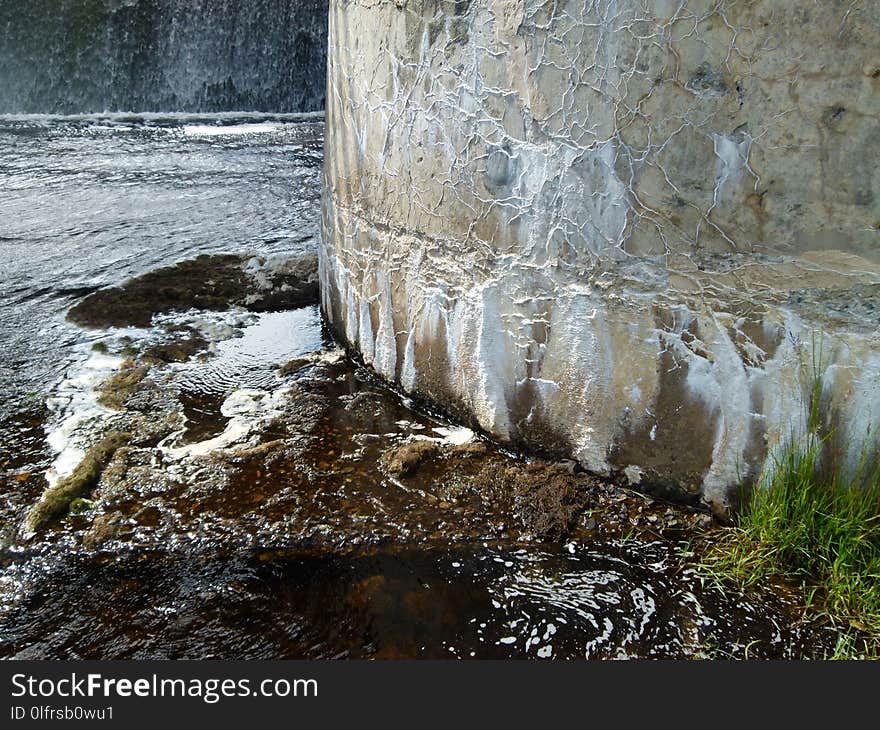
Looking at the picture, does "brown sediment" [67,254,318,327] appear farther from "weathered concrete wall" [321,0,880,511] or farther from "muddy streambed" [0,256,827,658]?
"weathered concrete wall" [321,0,880,511]

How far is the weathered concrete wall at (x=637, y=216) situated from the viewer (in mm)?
2260

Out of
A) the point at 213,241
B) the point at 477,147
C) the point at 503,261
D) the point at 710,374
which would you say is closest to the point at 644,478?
the point at 710,374

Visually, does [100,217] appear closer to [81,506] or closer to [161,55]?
[81,506]

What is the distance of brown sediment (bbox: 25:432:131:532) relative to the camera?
2699 mm

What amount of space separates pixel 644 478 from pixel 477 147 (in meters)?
1.26

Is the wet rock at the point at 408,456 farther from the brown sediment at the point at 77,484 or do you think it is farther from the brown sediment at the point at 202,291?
the brown sediment at the point at 202,291

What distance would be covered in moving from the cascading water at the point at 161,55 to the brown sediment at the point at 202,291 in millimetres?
7929

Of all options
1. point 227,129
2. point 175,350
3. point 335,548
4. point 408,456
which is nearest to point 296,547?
point 335,548

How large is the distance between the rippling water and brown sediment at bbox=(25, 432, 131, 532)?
0.44 meters

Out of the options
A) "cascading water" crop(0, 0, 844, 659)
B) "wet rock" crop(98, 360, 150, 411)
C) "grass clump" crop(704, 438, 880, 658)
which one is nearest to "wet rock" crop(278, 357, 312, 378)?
"cascading water" crop(0, 0, 844, 659)

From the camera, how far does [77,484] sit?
285 cm

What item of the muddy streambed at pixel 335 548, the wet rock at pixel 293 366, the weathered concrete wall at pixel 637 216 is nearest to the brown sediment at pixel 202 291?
the wet rock at pixel 293 366

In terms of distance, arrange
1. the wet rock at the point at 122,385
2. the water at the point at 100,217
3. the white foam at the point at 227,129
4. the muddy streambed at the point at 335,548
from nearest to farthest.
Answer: the muddy streambed at the point at 335,548, the wet rock at the point at 122,385, the water at the point at 100,217, the white foam at the point at 227,129

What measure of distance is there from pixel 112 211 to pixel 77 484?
4027 millimetres
